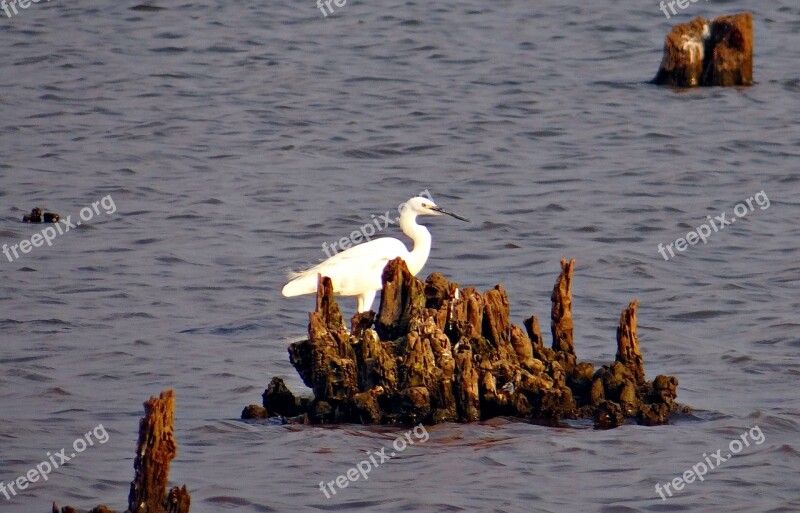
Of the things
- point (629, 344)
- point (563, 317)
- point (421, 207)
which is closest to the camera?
point (629, 344)

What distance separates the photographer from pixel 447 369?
9.06 metres

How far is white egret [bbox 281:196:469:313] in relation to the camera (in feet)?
38.4

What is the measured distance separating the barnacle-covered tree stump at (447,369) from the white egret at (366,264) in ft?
6.86

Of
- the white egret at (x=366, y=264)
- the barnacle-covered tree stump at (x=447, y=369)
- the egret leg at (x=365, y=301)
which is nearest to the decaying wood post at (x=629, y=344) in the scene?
the barnacle-covered tree stump at (x=447, y=369)

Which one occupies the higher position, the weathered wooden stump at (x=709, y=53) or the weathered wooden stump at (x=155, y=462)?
the weathered wooden stump at (x=709, y=53)

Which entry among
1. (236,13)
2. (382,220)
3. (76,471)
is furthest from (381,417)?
(236,13)

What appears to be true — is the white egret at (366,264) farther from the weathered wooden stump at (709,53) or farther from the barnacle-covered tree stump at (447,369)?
the weathered wooden stump at (709,53)

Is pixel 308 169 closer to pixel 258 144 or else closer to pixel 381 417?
pixel 258 144

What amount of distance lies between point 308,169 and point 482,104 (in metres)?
4.12

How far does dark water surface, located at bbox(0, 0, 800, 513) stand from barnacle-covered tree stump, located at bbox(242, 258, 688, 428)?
20 centimetres

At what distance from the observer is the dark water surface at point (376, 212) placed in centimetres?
881

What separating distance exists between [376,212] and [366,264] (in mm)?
4549

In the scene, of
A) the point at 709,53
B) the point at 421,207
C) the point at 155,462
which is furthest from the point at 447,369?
the point at 709,53

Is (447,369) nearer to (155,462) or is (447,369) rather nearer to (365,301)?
(365,301)
